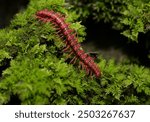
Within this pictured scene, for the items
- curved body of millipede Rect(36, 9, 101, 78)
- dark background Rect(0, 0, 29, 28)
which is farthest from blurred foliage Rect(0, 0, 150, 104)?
dark background Rect(0, 0, 29, 28)

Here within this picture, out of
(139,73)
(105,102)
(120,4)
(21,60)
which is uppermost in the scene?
(120,4)

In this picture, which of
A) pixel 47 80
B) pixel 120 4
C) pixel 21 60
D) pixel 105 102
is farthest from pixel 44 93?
pixel 120 4

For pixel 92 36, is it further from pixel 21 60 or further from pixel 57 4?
pixel 21 60

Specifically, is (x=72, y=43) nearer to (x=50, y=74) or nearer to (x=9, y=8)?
(x=50, y=74)

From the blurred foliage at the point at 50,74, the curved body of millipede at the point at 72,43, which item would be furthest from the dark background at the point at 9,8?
the curved body of millipede at the point at 72,43

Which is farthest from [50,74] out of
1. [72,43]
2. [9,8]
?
[9,8]

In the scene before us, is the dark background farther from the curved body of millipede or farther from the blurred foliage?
the curved body of millipede
